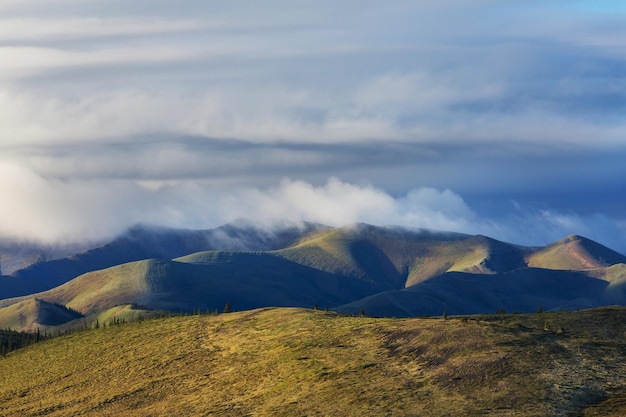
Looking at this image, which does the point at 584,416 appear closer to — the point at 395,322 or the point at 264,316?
the point at 395,322

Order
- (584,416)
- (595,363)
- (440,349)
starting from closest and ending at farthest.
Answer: (584,416)
(595,363)
(440,349)

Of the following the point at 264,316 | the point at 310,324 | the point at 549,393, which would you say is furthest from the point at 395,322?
the point at 549,393

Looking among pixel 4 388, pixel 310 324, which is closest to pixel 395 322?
pixel 310 324

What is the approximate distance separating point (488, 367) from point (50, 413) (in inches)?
2865

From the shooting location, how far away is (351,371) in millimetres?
134375

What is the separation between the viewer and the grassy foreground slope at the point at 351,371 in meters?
113

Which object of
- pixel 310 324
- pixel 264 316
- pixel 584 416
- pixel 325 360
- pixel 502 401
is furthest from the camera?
pixel 264 316

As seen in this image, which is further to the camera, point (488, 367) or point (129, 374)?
point (129, 374)

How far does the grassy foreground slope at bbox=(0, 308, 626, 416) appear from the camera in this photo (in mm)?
113125

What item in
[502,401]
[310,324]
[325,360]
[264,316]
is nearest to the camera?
[502,401]

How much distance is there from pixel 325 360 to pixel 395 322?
61.6 ft

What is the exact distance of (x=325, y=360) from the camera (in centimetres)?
14288

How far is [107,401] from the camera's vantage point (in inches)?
6152

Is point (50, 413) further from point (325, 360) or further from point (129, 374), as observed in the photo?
point (325, 360)
